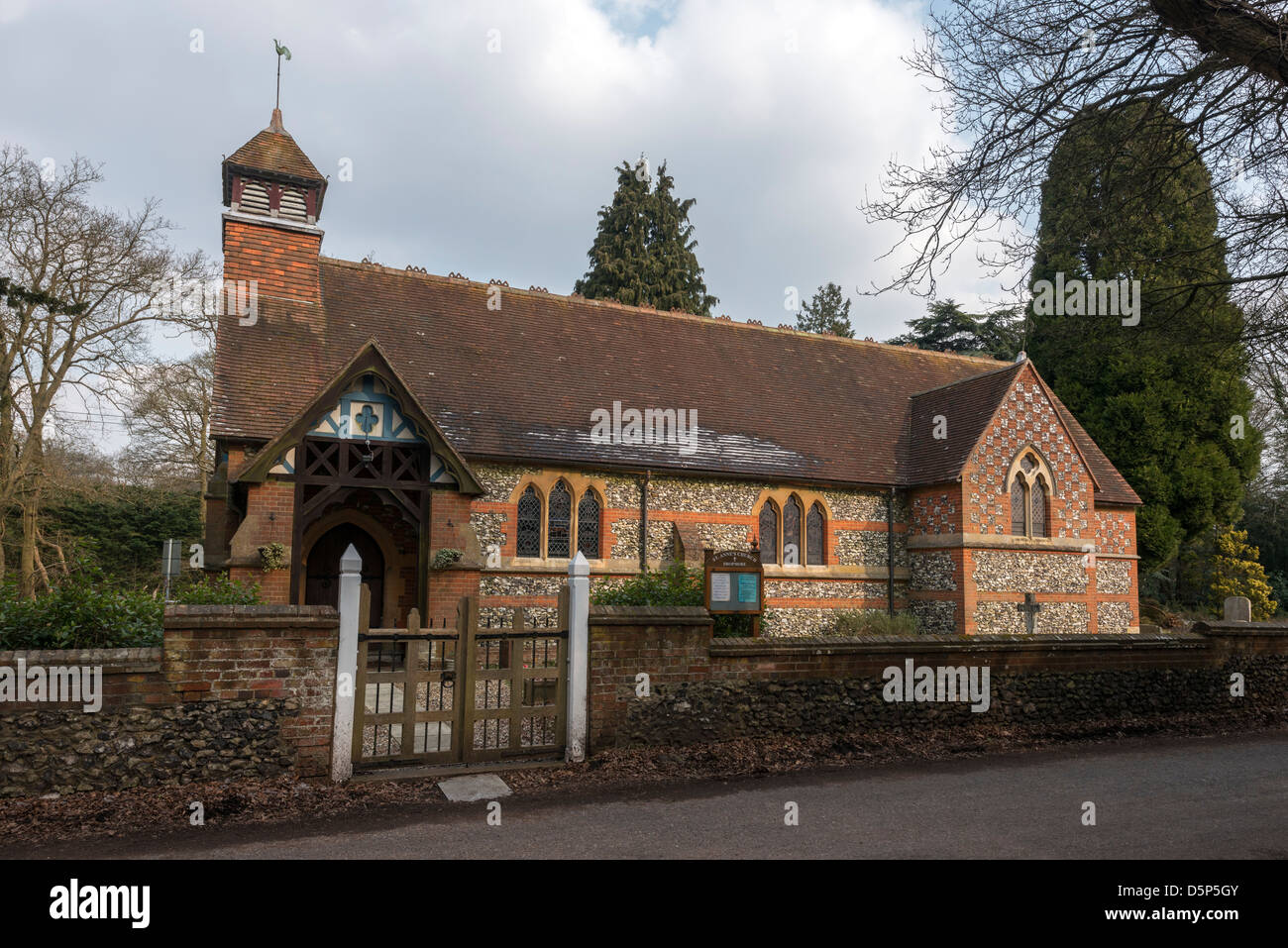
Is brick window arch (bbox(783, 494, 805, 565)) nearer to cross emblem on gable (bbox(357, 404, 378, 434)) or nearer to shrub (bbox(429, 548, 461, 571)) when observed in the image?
shrub (bbox(429, 548, 461, 571))

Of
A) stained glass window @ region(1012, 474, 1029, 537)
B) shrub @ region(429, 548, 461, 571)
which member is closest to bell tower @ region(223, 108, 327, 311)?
shrub @ region(429, 548, 461, 571)

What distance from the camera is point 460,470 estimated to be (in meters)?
14.0

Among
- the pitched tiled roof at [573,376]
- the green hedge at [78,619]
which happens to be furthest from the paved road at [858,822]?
the pitched tiled roof at [573,376]

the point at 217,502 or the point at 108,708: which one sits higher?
the point at 217,502

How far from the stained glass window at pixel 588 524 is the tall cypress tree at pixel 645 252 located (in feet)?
59.7

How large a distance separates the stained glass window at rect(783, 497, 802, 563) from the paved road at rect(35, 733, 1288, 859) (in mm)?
10770

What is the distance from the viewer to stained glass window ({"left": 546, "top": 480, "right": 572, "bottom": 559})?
1709 centimetres

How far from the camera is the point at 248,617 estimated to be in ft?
23.0

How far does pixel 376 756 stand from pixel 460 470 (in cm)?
698

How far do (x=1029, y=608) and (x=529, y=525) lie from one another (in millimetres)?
10752

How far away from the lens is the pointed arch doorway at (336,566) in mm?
15789

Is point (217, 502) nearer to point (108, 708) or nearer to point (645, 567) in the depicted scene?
point (645, 567)

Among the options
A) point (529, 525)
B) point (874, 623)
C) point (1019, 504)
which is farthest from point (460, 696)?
point (1019, 504)
